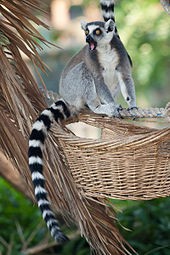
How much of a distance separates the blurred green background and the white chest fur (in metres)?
0.34

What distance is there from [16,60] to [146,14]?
3571 mm

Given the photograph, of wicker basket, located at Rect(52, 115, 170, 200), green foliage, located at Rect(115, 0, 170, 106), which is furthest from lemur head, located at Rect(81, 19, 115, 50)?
green foliage, located at Rect(115, 0, 170, 106)

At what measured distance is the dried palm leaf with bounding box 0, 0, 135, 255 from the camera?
313 centimetres

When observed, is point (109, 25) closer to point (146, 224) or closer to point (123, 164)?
point (123, 164)

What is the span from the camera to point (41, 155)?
2900 millimetres

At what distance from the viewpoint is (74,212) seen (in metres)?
3.15

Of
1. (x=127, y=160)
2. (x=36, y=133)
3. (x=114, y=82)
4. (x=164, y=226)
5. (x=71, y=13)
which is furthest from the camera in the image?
(x=71, y=13)

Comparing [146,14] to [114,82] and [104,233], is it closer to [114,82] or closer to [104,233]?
[114,82]

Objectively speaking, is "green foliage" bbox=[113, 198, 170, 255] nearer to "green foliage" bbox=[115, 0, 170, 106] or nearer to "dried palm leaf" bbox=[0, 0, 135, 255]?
"dried palm leaf" bbox=[0, 0, 135, 255]

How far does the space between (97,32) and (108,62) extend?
0.26 metres

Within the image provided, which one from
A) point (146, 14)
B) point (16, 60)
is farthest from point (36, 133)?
point (146, 14)

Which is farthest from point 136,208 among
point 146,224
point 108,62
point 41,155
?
point 41,155

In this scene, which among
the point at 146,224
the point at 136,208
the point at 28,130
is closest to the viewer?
the point at 28,130

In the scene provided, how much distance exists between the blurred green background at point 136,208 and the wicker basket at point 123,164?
431 mm
